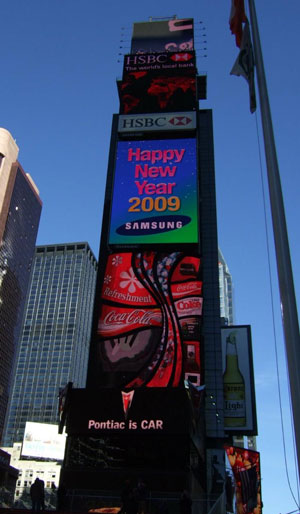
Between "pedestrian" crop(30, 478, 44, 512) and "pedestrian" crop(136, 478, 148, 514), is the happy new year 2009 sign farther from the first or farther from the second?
"pedestrian" crop(30, 478, 44, 512)

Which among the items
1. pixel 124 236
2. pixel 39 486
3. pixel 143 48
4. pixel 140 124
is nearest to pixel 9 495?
pixel 39 486

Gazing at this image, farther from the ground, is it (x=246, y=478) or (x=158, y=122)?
(x=158, y=122)

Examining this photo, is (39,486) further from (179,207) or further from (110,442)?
(179,207)

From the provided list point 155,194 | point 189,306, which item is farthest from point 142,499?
point 155,194

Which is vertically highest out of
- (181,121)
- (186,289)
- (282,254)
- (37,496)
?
(181,121)

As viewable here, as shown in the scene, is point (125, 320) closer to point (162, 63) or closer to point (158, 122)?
point (158, 122)

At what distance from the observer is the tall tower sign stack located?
122 ft

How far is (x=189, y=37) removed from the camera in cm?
6700

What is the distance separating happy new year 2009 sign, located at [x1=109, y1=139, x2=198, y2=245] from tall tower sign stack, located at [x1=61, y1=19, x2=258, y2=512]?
10 cm

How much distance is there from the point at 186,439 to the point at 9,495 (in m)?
13.2

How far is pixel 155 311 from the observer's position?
4441cm

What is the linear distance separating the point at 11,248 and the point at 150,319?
132679 millimetres

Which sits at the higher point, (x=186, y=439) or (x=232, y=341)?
(x=232, y=341)

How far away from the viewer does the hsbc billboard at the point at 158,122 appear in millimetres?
55938
